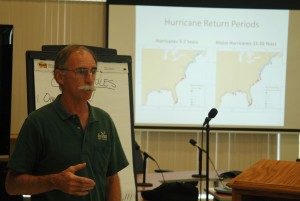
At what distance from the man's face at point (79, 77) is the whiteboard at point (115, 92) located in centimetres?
84

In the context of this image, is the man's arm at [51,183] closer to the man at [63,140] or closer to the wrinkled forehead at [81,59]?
the man at [63,140]

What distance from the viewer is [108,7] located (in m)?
5.43

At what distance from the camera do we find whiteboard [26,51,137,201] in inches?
103

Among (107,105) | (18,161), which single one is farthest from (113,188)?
(107,105)

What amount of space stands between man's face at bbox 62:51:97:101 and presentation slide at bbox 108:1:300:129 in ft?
12.0

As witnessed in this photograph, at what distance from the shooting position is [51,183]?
5.46 ft

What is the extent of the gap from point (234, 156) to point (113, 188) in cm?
388

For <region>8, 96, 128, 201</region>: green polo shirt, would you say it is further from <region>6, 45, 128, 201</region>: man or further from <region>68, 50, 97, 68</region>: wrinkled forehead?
<region>68, 50, 97, 68</region>: wrinkled forehead

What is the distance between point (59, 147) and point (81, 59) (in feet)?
1.09

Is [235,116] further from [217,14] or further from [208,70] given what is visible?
[217,14]

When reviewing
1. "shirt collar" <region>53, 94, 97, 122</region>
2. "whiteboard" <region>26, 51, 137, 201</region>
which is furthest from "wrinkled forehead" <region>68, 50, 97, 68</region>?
"whiteboard" <region>26, 51, 137, 201</region>

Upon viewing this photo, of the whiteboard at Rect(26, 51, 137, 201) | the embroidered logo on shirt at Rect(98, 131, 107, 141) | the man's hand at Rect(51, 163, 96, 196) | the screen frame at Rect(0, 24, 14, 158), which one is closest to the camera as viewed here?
the man's hand at Rect(51, 163, 96, 196)

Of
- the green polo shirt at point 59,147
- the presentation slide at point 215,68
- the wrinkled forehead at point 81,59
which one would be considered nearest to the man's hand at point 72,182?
the green polo shirt at point 59,147

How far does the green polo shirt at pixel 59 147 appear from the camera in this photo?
175cm
